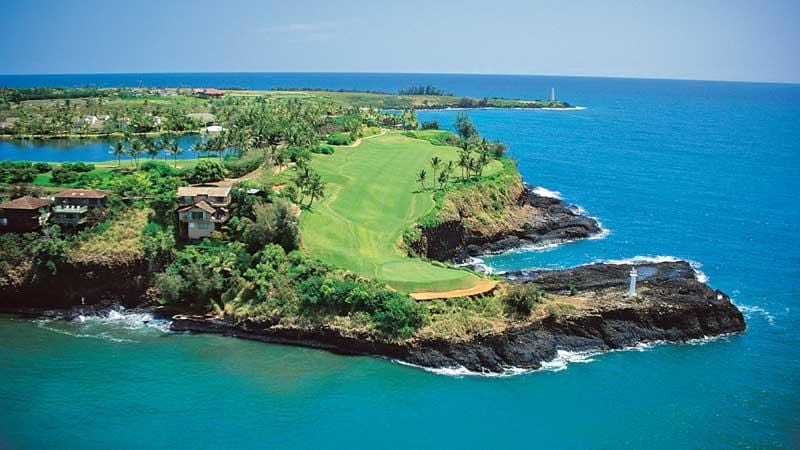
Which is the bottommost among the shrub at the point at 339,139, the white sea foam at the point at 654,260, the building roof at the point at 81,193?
the white sea foam at the point at 654,260

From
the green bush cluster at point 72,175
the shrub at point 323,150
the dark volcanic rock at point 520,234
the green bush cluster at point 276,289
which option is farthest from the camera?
the shrub at point 323,150

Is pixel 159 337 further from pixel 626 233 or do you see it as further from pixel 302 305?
pixel 626 233

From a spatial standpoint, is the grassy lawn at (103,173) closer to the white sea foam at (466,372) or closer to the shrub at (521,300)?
the white sea foam at (466,372)

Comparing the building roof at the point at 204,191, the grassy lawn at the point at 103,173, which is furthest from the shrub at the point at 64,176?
the building roof at the point at 204,191

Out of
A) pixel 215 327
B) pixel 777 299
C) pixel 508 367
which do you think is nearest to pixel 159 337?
pixel 215 327

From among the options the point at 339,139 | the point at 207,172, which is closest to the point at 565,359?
the point at 207,172

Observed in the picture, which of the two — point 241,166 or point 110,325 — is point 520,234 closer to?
point 241,166
